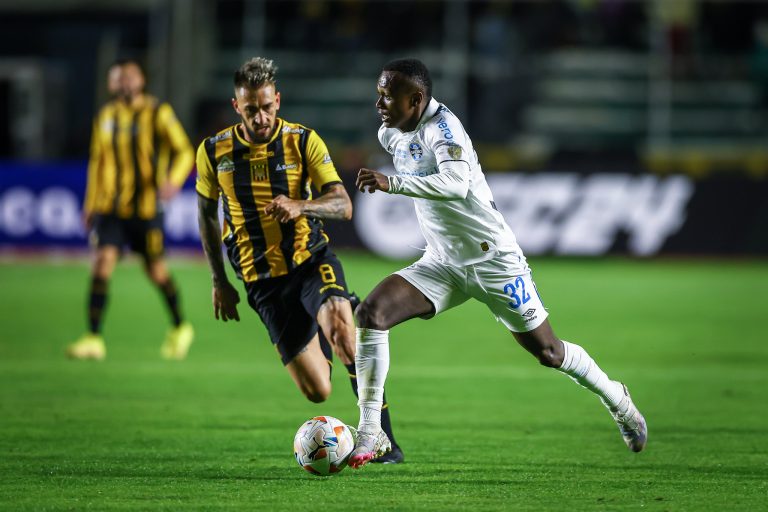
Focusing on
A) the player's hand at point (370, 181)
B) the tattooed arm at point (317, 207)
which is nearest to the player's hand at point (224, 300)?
the tattooed arm at point (317, 207)

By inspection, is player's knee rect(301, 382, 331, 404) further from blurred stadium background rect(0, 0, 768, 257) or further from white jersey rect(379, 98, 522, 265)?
blurred stadium background rect(0, 0, 768, 257)

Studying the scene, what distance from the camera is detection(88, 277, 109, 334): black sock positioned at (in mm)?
10578

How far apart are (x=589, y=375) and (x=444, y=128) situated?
151 centimetres

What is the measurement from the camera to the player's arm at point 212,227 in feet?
22.9

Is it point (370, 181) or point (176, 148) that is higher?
point (370, 181)

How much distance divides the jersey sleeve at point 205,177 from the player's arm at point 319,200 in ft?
1.63

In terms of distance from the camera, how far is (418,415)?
8.13m

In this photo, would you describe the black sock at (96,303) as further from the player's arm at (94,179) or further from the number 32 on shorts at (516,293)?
the number 32 on shorts at (516,293)

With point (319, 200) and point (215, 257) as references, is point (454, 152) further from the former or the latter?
point (215, 257)

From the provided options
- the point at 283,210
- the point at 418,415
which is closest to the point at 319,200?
the point at 283,210

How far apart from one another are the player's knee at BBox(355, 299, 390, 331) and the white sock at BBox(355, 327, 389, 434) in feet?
0.08

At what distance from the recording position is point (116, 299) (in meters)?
15.0

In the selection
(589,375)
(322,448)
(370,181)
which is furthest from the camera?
(589,375)

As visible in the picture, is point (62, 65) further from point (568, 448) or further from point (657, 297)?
point (568, 448)
